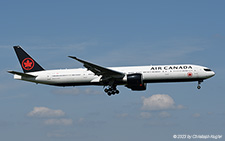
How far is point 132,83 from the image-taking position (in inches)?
1956

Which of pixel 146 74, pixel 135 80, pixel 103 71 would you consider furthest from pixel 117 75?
pixel 146 74

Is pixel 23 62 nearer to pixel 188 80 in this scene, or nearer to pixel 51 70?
pixel 51 70

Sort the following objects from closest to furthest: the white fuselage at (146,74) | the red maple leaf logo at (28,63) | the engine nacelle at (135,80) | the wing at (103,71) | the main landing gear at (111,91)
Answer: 1. the wing at (103,71)
2. the engine nacelle at (135,80)
3. the white fuselage at (146,74)
4. the main landing gear at (111,91)
5. the red maple leaf logo at (28,63)

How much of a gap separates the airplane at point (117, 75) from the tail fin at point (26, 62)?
0.98m

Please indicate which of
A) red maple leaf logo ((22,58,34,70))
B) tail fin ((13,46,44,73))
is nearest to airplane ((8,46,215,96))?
tail fin ((13,46,44,73))

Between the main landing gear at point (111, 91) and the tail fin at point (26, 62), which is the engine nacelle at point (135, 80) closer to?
the main landing gear at point (111, 91)

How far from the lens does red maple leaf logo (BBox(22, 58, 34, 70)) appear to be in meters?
56.4

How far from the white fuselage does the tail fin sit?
120 inches

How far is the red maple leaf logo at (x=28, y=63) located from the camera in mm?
56375

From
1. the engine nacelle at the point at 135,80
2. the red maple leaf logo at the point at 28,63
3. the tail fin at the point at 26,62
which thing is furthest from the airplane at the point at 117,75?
the red maple leaf logo at the point at 28,63

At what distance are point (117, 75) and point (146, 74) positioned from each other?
369 cm

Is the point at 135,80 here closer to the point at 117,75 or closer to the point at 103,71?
the point at 117,75

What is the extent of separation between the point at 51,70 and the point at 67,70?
9.04ft

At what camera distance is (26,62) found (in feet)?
186
